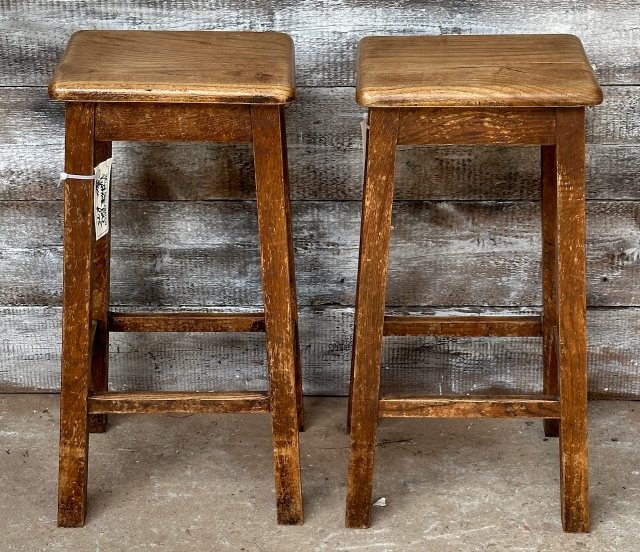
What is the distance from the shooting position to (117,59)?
6.08ft

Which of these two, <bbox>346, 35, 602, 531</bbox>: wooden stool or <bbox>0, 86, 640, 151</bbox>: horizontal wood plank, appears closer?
<bbox>346, 35, 602, 531</bbox>: wooden stool

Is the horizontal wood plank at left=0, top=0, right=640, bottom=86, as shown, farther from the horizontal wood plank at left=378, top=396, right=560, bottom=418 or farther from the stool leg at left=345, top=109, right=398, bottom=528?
the horizontal wood plank at left=378, top=396, right=560, bottom=418

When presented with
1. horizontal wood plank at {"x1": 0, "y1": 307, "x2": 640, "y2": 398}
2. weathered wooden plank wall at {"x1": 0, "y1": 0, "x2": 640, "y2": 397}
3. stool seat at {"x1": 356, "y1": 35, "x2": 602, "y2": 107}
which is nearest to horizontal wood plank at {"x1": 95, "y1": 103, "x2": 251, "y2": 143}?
stool seat at {"x1": 356, "y1": 35, "x2": 602, "y2": 107}

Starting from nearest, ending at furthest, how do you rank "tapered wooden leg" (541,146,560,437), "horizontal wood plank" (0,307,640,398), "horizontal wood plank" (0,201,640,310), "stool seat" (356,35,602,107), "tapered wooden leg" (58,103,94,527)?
"stool seat" (356,35,602,107)
"tapered wooden leg" (58,103,94,527)
"tapered wooden leg" (541,146,560,437)
"horizontal wood plank" (0,201,640,310)
"horizontal wood plank" (0,307,640,398)

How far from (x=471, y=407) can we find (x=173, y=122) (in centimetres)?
76

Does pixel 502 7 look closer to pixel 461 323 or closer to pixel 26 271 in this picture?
pixel 461 323

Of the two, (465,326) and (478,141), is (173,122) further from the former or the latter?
(465,326)

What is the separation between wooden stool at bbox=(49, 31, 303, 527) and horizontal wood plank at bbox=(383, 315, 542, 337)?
37cm

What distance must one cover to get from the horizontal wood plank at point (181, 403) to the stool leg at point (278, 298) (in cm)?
4

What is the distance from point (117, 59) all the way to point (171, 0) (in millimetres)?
408

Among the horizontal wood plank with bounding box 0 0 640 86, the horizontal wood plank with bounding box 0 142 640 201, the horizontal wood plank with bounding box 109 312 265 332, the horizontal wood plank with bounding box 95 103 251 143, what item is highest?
the horizontal wood plank with bounding box 0 0 640 86

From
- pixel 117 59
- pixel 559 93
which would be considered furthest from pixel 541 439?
pixel 117 59

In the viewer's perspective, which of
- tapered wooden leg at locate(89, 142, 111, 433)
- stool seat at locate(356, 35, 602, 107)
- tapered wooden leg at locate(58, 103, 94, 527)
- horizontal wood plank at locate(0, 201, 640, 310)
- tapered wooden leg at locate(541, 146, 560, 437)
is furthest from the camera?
horizontal wood plank at locate(0, 201, 640, 310)

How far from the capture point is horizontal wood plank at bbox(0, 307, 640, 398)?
8.12 ft
